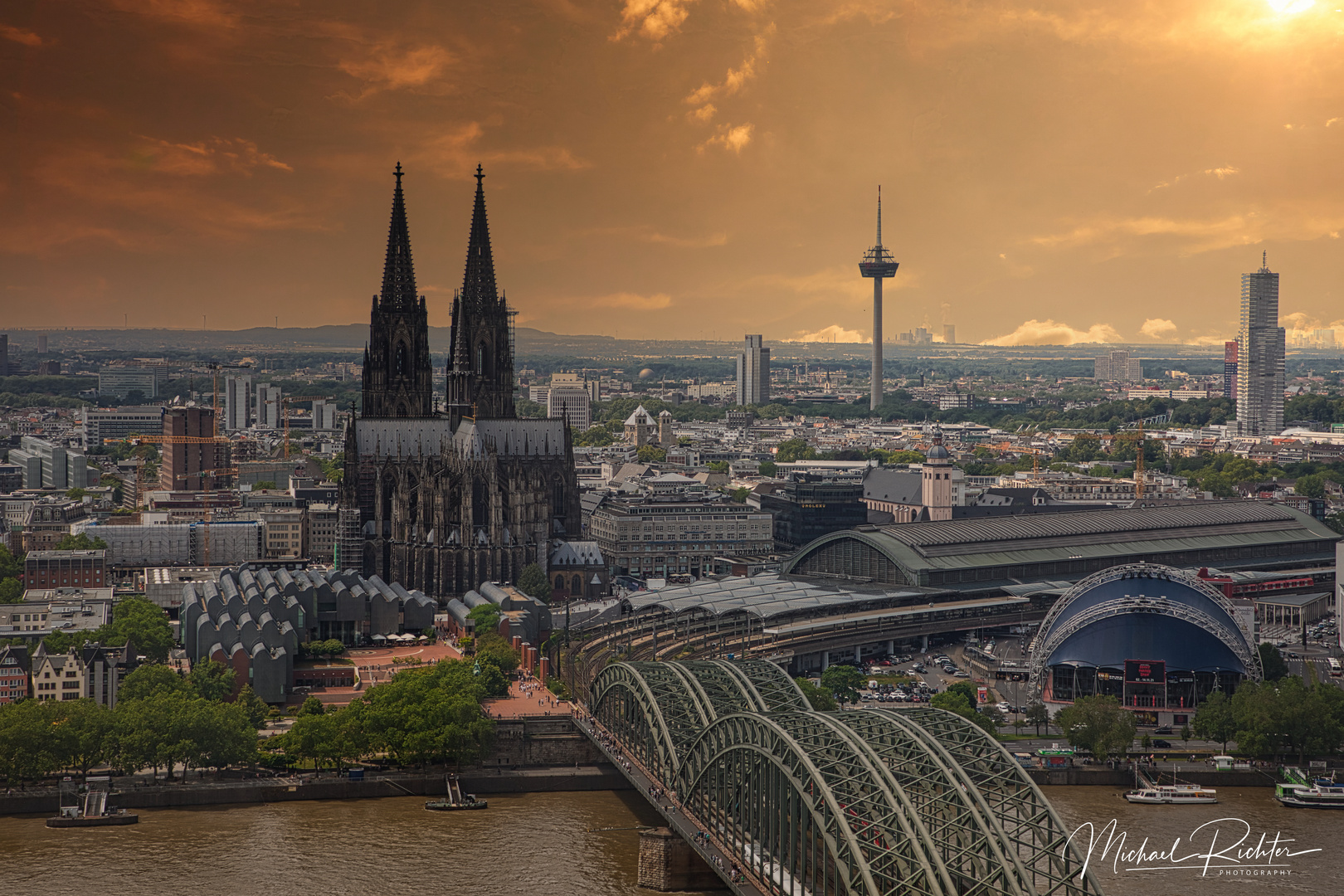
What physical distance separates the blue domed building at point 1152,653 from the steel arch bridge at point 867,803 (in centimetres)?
2042

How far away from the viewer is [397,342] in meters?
108

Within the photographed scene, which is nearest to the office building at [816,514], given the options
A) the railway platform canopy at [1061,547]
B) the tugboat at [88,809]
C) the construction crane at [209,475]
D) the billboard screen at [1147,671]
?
the railway platform canopy at [1061,547]

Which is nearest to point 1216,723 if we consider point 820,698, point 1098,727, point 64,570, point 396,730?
point 1098,727

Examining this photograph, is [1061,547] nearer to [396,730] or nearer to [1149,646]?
[1149,646]

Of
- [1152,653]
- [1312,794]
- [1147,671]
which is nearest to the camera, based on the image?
[1312,794]

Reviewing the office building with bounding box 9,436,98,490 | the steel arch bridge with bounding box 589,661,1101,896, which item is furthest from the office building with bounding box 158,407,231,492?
the steel arch bridge with bounding box 589,661,1101,896

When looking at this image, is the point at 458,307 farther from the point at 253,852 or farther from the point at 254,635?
the point at 253,852

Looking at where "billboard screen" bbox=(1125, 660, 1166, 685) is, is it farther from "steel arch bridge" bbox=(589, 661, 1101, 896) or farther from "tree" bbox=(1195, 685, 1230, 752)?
"steel arch bridge" bbox=(589, 661, 1101, 896)

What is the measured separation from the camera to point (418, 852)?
52.6 metres

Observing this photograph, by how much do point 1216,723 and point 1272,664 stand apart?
1062 cm

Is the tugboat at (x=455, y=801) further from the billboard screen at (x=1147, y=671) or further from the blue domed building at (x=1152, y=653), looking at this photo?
the billboard screen at (x=1147, y=671)

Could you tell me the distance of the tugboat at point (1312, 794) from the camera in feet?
191

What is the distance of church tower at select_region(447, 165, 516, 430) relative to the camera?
345ft

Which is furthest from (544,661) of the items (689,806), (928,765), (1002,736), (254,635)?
(928,765)
